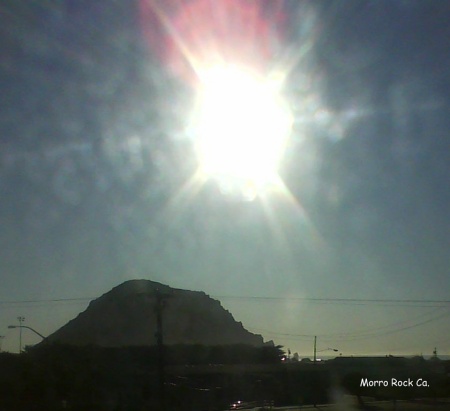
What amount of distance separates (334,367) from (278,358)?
1838cm

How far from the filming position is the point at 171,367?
2793 inches

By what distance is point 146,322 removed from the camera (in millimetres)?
114375

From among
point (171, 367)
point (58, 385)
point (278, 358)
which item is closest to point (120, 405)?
point (58, 385)

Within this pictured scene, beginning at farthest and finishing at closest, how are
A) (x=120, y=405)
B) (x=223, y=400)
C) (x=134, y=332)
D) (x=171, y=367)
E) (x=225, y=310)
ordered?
(x=225, y=310), (x=134, y=332), (x=171, y=367), (x=223, y=400), (x=120, y=405)

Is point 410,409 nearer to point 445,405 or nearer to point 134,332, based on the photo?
point 445,405

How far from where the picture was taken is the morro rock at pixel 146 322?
110m

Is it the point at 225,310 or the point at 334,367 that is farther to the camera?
the point at 225,310

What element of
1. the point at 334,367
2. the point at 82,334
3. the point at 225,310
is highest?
the point at 225,310

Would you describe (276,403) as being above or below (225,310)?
below

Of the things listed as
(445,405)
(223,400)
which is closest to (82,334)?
(223,400)

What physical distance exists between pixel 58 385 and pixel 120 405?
15.7 ft

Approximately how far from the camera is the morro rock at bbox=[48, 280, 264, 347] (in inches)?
4328

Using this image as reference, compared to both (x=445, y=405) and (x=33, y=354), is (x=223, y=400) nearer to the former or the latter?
(x=33, y=354)

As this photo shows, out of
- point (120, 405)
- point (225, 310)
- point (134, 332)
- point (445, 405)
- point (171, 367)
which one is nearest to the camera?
point (445, 405)
